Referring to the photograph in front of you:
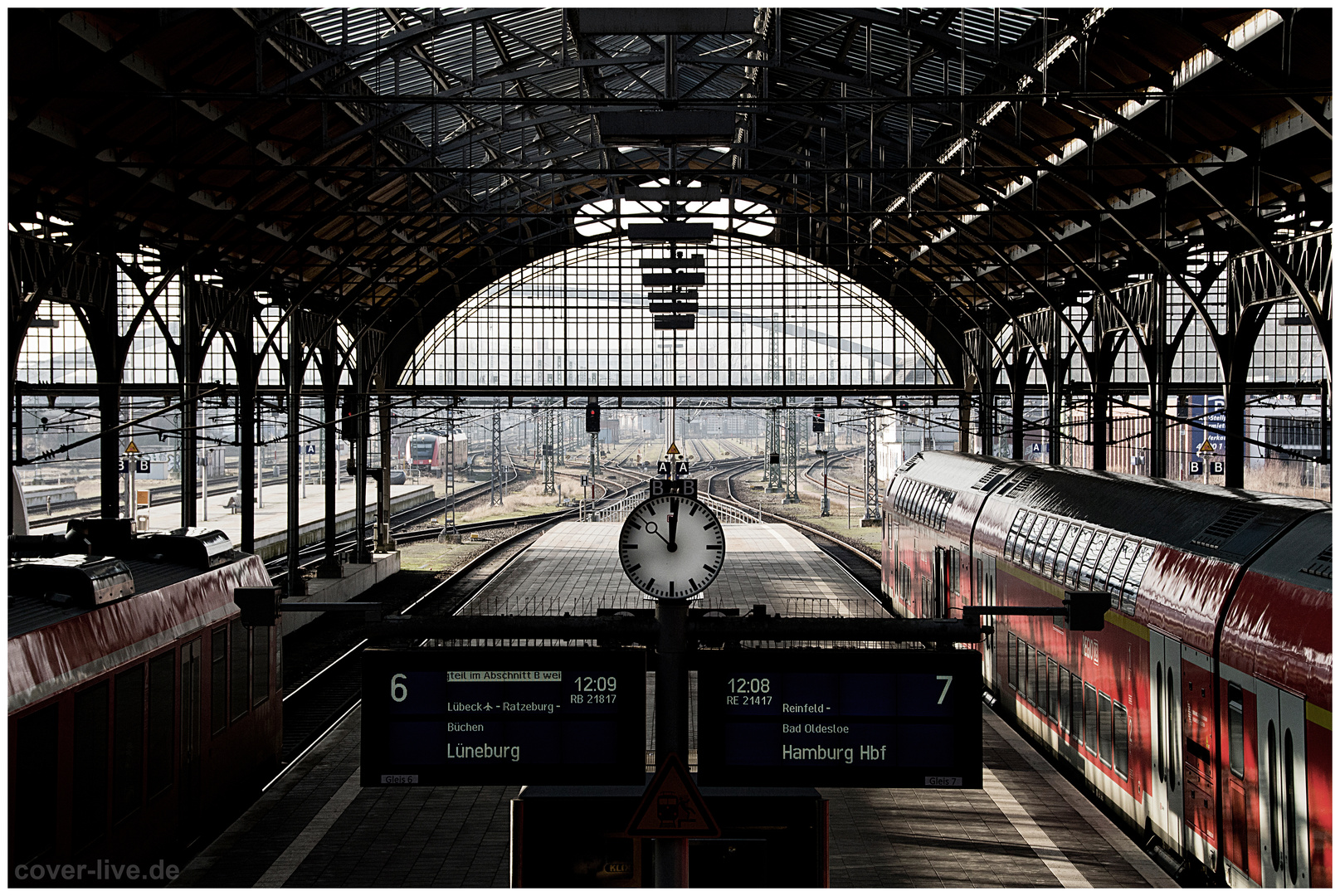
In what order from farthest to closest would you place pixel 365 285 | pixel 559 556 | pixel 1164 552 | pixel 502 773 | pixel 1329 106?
pixel 559 556 → pixel 365 285 → pixel 1329 106 → pixel 1164 552 → pixel 502 773

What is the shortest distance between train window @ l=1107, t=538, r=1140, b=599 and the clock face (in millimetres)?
7020

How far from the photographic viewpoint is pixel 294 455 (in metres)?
29.0

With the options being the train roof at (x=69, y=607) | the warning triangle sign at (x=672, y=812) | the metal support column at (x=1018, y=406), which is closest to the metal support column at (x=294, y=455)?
the train roof at (x=69, y=607)

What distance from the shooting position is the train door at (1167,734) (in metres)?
10.7

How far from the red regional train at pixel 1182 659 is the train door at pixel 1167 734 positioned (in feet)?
0.08

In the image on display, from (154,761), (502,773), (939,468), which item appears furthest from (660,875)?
(939,468)

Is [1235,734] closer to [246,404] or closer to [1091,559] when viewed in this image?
[1091,559]

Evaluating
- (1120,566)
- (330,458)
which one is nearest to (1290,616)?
(1120,566)

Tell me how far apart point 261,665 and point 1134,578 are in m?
9.96

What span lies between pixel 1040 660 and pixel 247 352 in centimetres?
2007

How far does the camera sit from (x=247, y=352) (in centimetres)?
2755

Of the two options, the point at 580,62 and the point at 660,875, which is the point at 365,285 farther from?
the point at 660,875

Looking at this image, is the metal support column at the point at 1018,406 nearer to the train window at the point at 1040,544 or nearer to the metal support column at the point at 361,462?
the train window at the point at 1040,544

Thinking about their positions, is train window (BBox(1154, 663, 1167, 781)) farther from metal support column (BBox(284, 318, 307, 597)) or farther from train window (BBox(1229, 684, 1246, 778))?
metal support column (BBox(284, 318, 307, 597))
